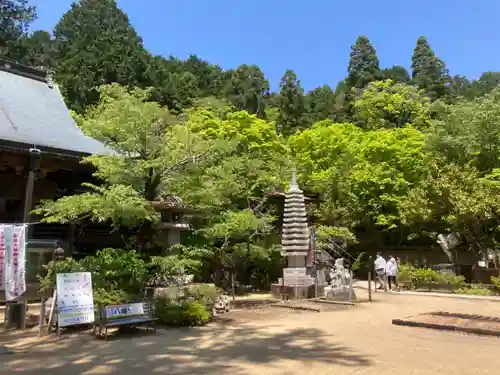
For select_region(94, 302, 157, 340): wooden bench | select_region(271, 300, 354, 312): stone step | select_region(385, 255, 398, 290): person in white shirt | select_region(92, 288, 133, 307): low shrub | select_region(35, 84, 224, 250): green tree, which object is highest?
select_region(35, 84, 224, 250): green tree

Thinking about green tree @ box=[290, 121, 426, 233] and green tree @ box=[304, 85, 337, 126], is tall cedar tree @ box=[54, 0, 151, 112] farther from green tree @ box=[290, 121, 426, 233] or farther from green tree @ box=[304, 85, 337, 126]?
green tree @ box=[290, 121, 426, 233]

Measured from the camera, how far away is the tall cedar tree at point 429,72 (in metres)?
49.6

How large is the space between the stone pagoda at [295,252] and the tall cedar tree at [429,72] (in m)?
33.7

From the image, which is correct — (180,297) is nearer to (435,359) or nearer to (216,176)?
(216,176)

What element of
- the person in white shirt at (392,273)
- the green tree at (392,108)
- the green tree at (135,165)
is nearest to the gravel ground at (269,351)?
the green tree at (135,165)

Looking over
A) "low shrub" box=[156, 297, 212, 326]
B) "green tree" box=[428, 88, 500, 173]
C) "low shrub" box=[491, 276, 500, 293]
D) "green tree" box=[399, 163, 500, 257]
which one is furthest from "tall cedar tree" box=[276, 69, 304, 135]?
"low shrub" box=[156, 297, 212, 326]

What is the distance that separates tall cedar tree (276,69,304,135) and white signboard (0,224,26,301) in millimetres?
33841

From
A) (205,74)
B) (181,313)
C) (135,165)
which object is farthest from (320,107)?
(181,313)

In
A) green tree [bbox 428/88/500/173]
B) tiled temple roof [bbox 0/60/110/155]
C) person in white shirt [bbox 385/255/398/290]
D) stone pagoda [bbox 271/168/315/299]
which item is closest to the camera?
tiled temple roof [bbox 0/60/110/155]

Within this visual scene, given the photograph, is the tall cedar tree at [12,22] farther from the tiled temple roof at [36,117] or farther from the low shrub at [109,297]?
the low shrub at [109,297]

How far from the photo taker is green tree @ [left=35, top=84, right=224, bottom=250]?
437 inches

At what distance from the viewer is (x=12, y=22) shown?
36.0m

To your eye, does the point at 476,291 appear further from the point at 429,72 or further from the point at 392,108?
the point at 429,72

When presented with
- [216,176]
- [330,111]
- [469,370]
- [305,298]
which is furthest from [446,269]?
[330,111]
